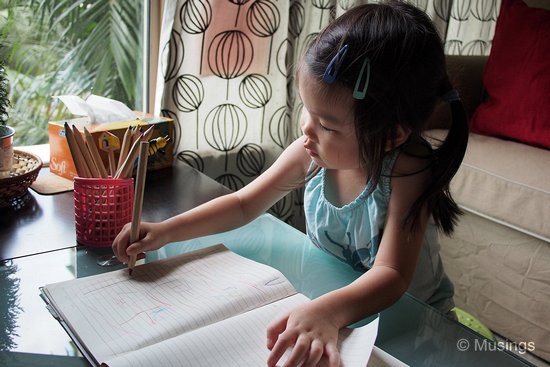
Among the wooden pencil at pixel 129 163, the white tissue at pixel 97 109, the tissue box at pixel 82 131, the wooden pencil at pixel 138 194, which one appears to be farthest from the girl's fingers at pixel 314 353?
the white tissue at pixel 97 109

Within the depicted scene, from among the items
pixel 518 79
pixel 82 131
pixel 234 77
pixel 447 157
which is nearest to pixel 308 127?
pixel 447 157

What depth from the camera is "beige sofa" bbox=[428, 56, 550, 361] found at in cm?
147

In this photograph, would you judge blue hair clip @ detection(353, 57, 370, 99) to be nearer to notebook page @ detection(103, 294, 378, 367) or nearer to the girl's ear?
the girl's ear

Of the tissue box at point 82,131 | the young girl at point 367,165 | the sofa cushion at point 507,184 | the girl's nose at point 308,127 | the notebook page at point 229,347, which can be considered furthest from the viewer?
the sofa cushion at point 507,184

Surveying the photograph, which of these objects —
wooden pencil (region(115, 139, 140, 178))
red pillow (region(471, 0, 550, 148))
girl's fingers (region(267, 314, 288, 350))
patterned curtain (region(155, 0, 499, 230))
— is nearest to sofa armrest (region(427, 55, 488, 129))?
red pillow (region(471, 0, 550, 148))

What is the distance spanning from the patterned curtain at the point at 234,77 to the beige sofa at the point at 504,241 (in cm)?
46

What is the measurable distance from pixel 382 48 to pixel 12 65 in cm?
101

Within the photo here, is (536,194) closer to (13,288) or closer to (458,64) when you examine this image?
(458,64)

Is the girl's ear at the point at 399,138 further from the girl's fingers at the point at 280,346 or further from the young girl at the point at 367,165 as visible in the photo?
the girl's fingers at the point at 280,346

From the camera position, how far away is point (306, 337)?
57cm

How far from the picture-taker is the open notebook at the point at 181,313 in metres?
0.56

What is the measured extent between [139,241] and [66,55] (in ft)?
2.83

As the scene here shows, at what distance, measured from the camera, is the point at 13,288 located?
2.24 feet

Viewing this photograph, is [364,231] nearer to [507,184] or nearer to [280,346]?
[280,346]
